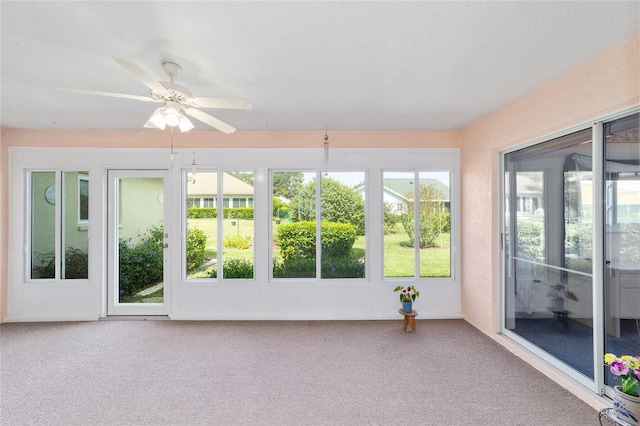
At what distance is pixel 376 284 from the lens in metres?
3.92

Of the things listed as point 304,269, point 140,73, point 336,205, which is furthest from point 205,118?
point 304,269

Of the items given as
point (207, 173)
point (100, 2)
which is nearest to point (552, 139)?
point (100, 2)

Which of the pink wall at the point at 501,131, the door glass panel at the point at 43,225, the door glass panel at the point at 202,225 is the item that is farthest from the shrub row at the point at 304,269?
the door glass panel at the point at 43,225

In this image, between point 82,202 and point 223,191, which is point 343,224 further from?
point 82,202

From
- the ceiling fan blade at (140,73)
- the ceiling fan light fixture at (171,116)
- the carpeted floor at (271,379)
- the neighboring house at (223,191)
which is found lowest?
the carpeted floor at (271,379)

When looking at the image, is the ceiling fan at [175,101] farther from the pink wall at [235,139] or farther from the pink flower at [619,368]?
the pink flower at [619,368]

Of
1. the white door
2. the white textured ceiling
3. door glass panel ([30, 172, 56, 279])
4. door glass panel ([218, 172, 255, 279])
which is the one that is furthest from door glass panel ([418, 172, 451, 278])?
door glass panel ([30, 172, 56, 279])

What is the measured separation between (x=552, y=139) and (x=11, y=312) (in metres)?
6.55

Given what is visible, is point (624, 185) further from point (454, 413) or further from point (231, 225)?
point (231, 225)

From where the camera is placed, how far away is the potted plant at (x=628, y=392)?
1.76 metres

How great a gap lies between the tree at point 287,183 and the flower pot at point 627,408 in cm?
344

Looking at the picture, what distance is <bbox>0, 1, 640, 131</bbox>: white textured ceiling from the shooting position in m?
1.62

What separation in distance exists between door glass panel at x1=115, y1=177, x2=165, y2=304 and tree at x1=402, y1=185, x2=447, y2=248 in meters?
3.42

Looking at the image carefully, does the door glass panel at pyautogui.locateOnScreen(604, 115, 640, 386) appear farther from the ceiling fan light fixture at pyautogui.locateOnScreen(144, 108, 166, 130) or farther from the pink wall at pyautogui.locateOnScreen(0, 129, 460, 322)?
the ceiling fan light fixture at pyautogui.locateOnScreen(144, 108, 166, 130)
